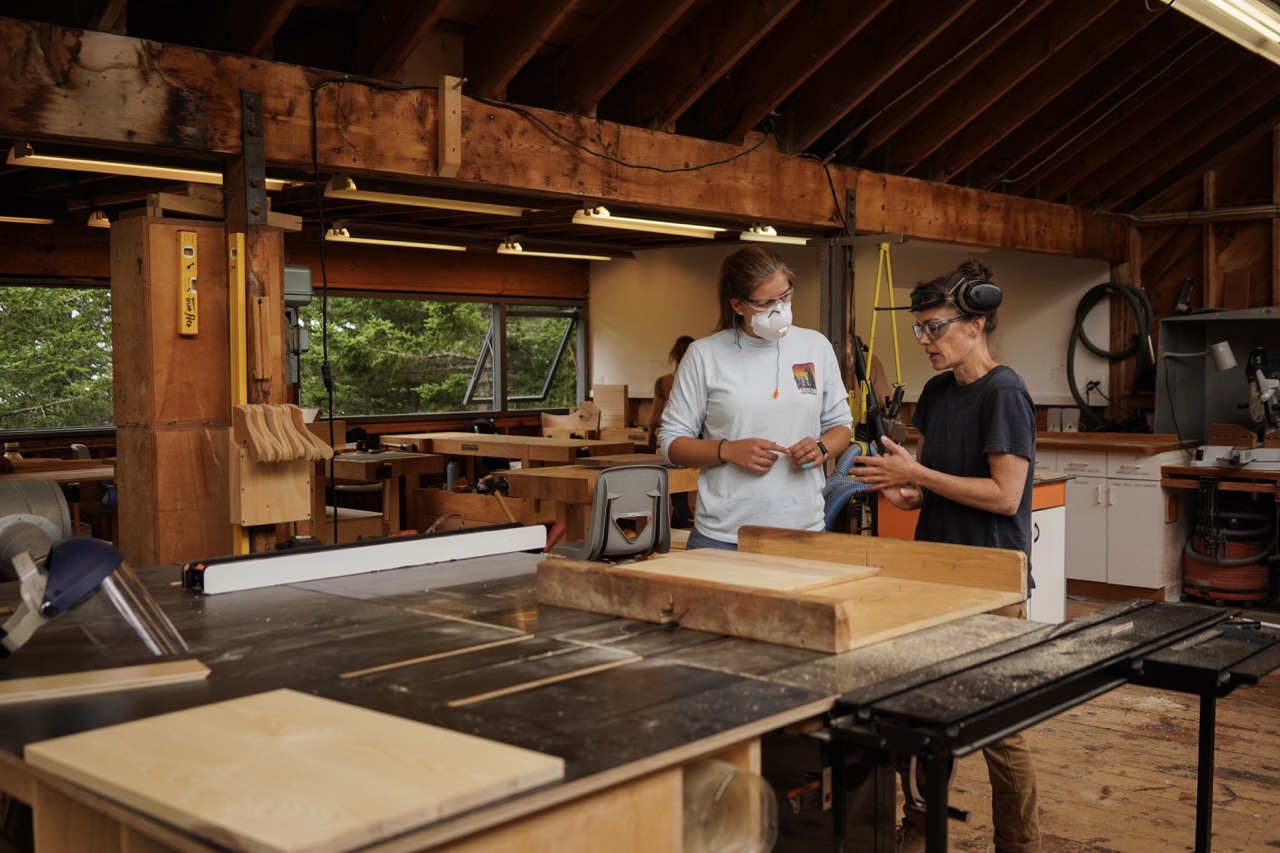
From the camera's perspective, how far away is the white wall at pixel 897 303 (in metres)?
9.27

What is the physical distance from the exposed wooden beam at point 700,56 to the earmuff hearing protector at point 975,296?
2514 mm

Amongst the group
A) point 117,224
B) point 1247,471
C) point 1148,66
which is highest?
point 1148,66

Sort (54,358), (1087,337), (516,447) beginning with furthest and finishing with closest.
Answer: (1087,337) < (54,358) < (516,447)

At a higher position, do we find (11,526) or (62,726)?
(11,526)

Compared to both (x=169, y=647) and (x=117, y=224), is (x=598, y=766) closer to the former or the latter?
(x=169, y=647)

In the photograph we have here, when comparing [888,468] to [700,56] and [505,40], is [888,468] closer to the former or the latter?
[505,40]

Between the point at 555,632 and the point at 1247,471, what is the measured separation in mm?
5759

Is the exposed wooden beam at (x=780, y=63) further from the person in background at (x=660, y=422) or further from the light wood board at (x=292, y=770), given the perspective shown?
the light wood board at (x=292, y=770)

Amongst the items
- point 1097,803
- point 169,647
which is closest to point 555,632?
point 169,647

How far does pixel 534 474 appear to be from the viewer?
5816 mm

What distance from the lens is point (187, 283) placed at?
13.0ft

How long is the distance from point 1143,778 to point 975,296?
6.90ft

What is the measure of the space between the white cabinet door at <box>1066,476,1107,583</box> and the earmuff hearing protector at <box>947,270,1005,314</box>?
186 inches

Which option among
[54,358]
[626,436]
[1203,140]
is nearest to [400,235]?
[626,436]
